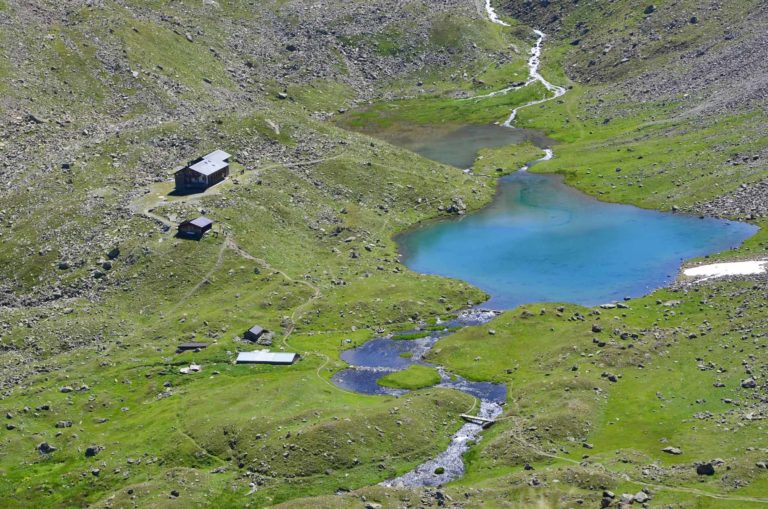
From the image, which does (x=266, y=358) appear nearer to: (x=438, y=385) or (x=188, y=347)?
(x=188, y=347)

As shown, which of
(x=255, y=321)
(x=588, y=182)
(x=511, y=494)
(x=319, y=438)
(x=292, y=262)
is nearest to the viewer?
(x=511, y=494)

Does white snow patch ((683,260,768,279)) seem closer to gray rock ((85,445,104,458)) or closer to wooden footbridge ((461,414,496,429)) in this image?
wooden footbridge ((461,414,496,429))

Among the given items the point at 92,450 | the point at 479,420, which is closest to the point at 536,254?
the point at 479,420

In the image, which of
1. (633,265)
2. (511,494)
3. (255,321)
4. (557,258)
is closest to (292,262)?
(255,321)

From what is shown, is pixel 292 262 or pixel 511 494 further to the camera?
pixel 292 262

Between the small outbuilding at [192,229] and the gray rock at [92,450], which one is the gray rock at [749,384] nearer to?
the gray rock at [92,450]

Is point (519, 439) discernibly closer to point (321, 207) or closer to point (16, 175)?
point (321, 207)
